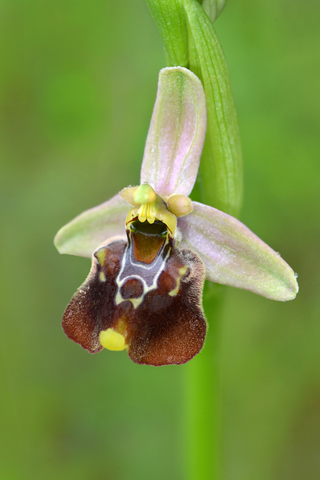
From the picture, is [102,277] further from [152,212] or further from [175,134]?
[175,134]

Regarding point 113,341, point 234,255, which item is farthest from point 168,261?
point 113,341

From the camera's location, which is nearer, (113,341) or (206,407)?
(113,341)

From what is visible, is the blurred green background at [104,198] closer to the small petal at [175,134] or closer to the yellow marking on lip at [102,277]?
the small petal at [175,134]

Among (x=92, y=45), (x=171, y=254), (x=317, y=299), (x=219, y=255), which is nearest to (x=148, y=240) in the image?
(x=171, y=254)

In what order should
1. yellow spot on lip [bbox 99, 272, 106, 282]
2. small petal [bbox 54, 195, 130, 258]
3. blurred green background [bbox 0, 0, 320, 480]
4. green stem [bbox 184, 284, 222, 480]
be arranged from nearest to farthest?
yellow spot on lip [bbox 99, 272, 106, 282]
small petal [bbox 54, 195, 130, 258]
green stem [bbox 184, 284, 222, 480]
blurred green background [bbox 0, 0, 320, 480]

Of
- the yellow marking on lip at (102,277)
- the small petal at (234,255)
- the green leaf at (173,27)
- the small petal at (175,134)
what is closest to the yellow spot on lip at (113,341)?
the yellow marking on lip at (102,277)

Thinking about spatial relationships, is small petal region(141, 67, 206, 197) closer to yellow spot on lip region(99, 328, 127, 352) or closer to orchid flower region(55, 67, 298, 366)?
orchid flower region(55, 67, 298, 366)

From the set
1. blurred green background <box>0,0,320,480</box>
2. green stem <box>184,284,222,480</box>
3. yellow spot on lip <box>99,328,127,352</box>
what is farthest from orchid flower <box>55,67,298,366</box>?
blurred green background <box>0,0,320,480</box>
